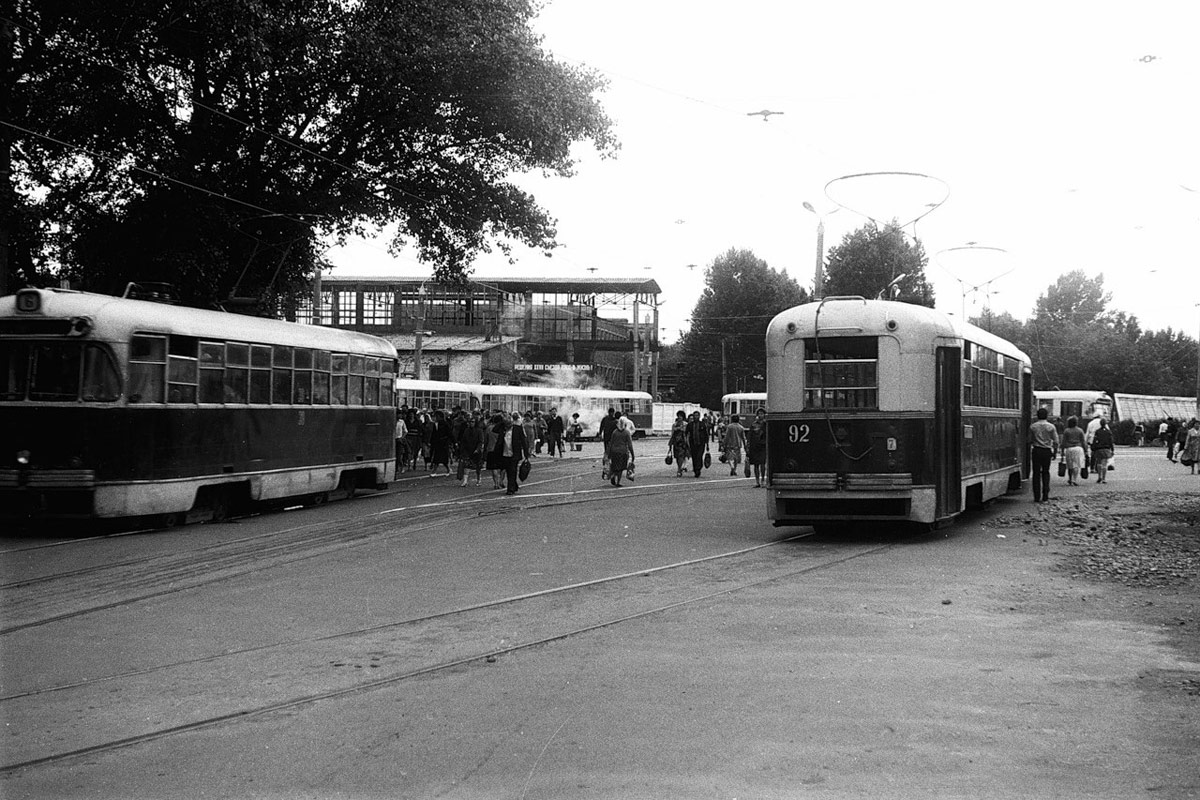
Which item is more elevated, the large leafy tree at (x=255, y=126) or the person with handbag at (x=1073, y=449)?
the large leafy tree at (x=255, y=126)

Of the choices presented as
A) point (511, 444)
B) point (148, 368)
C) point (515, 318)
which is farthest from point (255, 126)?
point (515, 318)

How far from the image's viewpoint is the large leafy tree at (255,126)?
2064cm

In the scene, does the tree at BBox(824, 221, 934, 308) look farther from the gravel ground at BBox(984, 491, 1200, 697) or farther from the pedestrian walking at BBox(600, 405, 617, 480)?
the gravel ground at BBox(984, 491, 1200, 697)

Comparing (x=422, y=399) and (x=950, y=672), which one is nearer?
(x=950, y=672)

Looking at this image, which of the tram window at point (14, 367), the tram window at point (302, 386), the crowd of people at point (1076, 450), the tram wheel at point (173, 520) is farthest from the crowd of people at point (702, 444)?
the tram window at point (14, 367)

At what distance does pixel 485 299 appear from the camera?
69.4 metres

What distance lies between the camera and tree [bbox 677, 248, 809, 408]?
70.2 metres

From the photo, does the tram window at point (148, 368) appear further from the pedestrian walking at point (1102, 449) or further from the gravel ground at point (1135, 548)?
the pedestrian walking at point (1102, 449)

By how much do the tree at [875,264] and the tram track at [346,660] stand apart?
160 feet

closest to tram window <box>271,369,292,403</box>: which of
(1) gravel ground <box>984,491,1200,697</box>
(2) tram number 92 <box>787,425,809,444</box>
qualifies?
(2) tram number 92 <box>787,425,809,444</box>

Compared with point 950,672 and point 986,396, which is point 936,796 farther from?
point 986,396

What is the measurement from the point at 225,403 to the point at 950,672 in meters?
13.1

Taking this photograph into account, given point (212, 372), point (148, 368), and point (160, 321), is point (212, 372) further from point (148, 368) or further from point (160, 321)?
point (148, 368)

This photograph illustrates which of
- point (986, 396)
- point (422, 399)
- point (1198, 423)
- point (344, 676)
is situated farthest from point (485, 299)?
point (344, 676)
